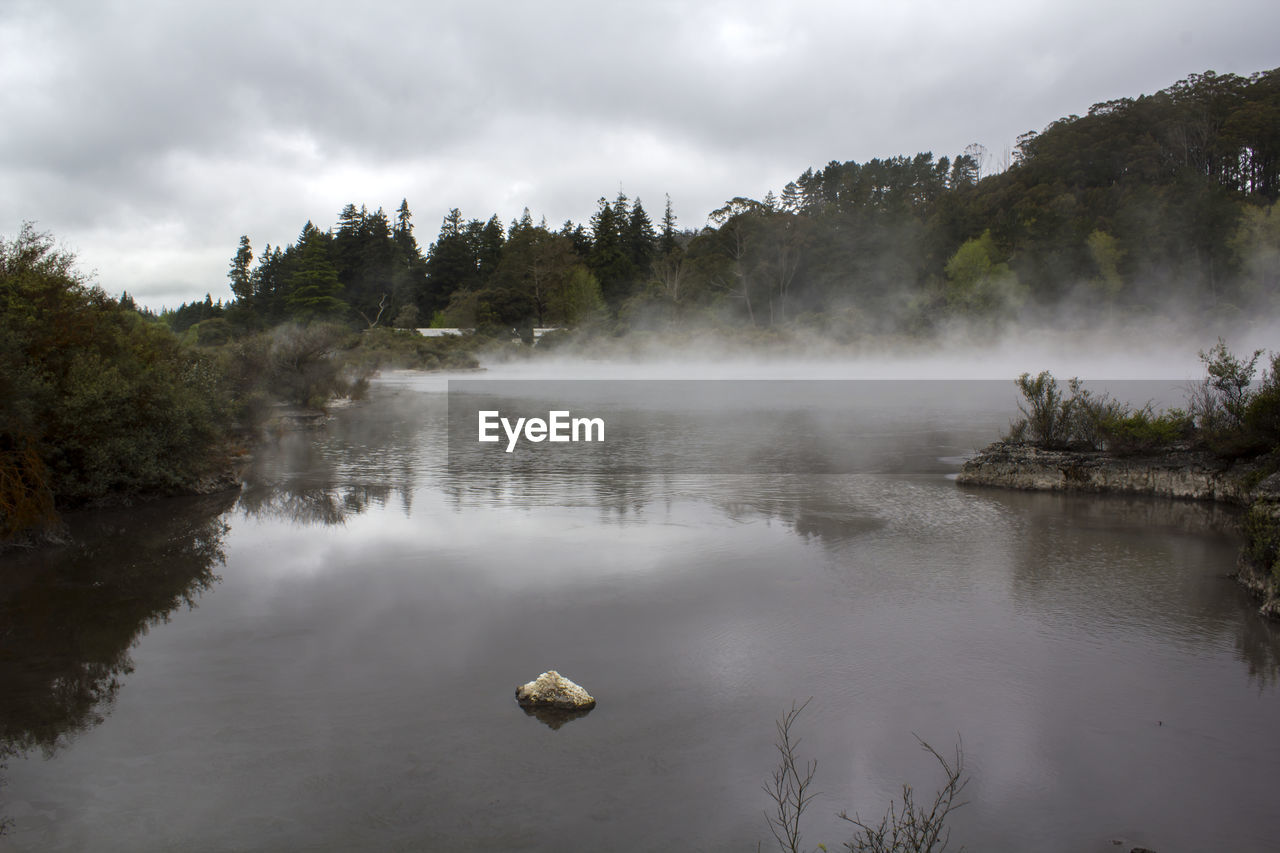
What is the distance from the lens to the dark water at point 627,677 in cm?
488

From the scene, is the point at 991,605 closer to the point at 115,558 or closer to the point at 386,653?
the point at 386,653

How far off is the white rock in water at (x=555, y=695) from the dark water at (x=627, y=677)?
0.14m

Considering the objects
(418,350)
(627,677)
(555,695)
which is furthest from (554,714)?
(418,350)

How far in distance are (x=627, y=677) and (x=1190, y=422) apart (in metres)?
11.9

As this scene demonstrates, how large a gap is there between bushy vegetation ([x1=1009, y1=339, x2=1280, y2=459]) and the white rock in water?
35.5ft

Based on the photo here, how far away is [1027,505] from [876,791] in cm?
939

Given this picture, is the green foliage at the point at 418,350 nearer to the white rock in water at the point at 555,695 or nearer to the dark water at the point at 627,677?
the dark water at the point at 627,677

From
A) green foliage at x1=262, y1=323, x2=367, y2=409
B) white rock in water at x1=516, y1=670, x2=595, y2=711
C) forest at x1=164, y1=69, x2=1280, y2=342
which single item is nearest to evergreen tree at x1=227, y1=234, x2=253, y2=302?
forest at x1=164, y1=69, x2=1280, y2=342

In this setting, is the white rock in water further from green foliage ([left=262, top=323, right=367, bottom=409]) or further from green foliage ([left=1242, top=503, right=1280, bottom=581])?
green foliage ([left=262, top=323, right=367, bottom=409])

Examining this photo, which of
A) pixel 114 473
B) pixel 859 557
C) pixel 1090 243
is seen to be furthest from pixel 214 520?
pixel 1090 243

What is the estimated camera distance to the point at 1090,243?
6022 centimetres

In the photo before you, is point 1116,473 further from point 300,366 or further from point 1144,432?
point 300,366

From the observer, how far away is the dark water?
16.0 ft

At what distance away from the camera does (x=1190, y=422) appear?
45.1 feet
